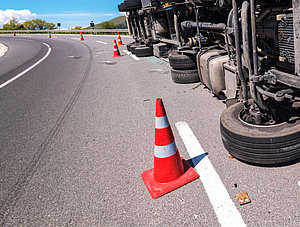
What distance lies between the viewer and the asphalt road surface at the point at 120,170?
2.23 m

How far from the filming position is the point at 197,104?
4.86 metres

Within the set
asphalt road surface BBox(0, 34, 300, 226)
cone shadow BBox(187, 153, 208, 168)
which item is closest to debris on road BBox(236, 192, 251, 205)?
asphalt road surface BBox(0, 34, 300, 226)

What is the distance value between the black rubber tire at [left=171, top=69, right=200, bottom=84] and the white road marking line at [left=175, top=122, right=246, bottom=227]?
292cm

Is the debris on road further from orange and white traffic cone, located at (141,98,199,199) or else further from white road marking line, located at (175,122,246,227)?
orange and white traffic cone, located at (141,98,199,199)

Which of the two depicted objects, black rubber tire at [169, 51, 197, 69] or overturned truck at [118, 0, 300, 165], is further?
black rubber tire at [169, 51, 197, 69]

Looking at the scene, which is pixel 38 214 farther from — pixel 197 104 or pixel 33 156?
pixel 197 104

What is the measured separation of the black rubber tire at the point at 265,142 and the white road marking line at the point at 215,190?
0.35 metres

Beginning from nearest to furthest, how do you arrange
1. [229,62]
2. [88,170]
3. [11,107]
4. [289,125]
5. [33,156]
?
[289,125] < [88,170] < [33,156] < [229,62] < [11,107]

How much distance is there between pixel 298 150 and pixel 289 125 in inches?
9.8

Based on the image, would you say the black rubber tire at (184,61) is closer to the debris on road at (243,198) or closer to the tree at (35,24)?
the debris on road at (243,198)

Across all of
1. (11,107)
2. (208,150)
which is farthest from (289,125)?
(11,107)

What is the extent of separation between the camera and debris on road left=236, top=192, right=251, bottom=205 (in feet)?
7.33

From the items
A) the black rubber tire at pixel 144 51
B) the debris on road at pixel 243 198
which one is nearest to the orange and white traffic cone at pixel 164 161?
the debris on road at pixel 243 198

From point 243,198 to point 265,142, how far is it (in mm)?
559
